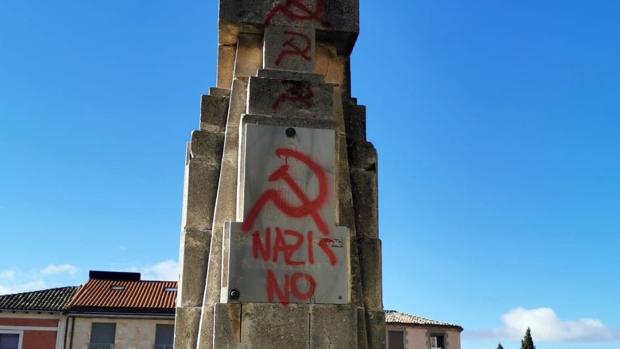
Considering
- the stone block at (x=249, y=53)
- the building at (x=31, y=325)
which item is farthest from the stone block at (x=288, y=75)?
the building at (x=31, y=325)

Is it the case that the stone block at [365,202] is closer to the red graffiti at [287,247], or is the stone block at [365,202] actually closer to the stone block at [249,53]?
the red graffiti at [287,247]

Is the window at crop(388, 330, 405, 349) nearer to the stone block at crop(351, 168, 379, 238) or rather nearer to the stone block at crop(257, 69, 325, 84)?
the stone block at crop(351, 168, 379, 238)

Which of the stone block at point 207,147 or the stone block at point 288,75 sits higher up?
the stone block at point 288,75

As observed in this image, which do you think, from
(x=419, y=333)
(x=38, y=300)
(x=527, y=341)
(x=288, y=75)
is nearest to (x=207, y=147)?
(x=288, y=75)

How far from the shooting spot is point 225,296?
4930 mm

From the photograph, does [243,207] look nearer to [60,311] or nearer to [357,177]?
[357,177]

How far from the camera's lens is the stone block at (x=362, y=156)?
571 cm

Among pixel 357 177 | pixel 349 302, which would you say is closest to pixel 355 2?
pixel 357 177

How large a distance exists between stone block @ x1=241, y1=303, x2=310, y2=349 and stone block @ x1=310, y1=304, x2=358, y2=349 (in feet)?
0.18

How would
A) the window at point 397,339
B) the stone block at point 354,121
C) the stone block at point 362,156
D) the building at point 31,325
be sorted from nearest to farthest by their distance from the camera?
the stone block at point 362,156 → the stone block at point 354,121 → the building at point 31,325 → the window at point 397,339

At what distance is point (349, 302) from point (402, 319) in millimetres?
42384

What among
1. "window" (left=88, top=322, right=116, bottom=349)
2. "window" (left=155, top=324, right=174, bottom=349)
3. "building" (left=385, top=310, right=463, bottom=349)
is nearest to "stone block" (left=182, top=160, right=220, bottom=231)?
"window" (left=155, top=324, right=174, bottom=349)

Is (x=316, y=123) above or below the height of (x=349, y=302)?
above

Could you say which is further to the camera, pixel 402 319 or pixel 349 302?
pixel 402 319
